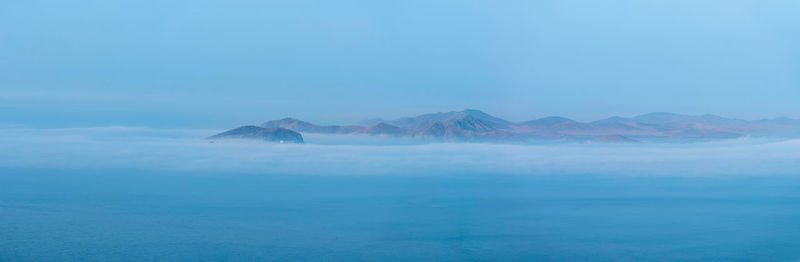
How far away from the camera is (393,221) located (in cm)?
2036

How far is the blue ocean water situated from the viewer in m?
15.0

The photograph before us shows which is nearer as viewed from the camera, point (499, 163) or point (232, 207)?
point (232, 207)

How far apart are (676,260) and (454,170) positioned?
3651cm

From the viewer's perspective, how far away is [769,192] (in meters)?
34.2

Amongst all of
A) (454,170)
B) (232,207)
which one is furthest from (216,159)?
(232,207)

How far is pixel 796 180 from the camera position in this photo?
40.7 m

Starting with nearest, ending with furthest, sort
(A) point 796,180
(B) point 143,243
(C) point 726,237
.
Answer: (B) point 143,243, (C) point 726,237, (A) point 796,180

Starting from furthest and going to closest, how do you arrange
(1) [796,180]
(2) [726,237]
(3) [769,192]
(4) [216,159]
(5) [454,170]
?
(4) [216,159] → (5) [454,170] → (1) [796,180] → (3) [769,192] → (2) [726,237]

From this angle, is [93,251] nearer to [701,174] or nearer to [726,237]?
[726,237]

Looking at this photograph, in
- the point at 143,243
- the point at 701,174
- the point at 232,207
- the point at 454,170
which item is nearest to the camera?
the point at 143,243

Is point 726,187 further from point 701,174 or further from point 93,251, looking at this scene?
point 93,251

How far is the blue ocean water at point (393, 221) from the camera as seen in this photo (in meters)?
15.0

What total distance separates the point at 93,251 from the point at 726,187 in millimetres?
32996

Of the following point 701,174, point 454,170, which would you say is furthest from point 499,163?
point 701,174
